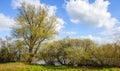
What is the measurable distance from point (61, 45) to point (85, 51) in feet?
13.4

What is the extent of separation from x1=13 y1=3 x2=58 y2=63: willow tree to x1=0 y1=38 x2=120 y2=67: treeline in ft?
2.70

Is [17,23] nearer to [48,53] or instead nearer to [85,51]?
[48,53]

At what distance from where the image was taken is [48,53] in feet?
129

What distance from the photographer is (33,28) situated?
38.5 m

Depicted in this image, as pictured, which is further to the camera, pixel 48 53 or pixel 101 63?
pixel 48 53

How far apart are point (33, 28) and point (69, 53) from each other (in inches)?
263

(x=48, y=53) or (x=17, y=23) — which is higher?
(x=17, y=23)

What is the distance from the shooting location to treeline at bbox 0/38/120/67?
35.3 metres

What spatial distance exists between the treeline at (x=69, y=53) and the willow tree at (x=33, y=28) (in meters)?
0.82

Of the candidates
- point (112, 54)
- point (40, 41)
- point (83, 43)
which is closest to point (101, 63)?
point (112, 54)

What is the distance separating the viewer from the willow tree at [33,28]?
3850cm

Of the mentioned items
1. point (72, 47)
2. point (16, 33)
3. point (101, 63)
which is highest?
point (16, 33)

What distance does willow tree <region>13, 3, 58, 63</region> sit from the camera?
38.5m

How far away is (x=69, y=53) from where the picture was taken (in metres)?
37.8
